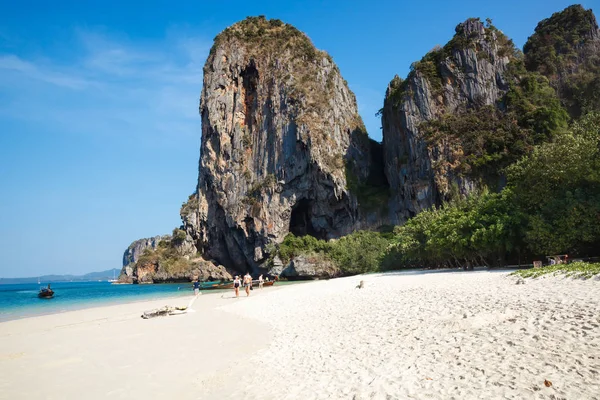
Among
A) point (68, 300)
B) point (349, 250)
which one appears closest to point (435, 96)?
point (349, 250)

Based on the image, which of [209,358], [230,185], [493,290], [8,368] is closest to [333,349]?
[209,358]

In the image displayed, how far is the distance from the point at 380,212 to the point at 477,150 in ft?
65.8

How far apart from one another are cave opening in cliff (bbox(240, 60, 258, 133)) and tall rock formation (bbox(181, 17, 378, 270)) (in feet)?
0.73

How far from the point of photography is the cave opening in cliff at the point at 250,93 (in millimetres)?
82438

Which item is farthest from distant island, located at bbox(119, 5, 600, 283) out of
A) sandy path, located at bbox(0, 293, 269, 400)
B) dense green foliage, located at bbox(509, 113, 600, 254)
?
sandy path, located at bbox(0, 293, 269, 400)

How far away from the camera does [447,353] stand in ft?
22.5

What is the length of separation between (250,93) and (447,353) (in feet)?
275

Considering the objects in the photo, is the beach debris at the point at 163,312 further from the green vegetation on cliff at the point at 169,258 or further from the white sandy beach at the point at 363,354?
the green vegetation on cliff at the point at 169,258

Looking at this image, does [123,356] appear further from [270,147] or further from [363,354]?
[270,147]

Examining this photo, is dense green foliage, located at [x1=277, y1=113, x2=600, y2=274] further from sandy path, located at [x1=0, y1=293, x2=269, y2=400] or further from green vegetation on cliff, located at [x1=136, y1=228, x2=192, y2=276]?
green vegetation on cliff, located at [x1=136, y1=228, x2=192, y2=276]

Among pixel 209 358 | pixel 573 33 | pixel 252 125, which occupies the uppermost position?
pixel 573 33

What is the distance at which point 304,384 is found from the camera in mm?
6941

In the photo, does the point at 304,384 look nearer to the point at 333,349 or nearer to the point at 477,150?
the point at 333,349

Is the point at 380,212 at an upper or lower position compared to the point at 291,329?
upper
